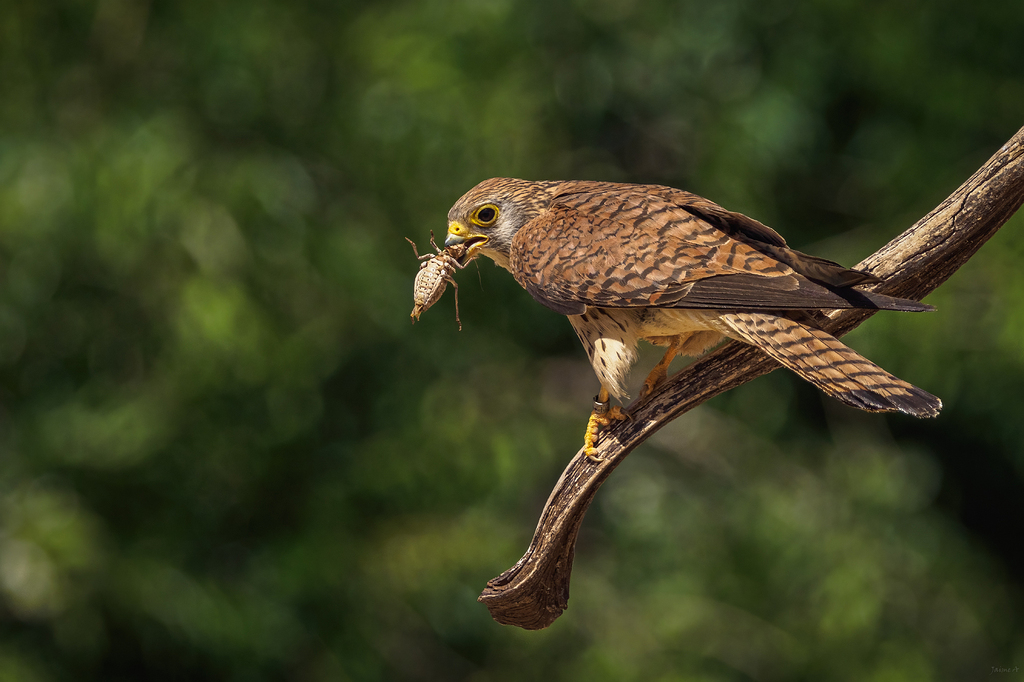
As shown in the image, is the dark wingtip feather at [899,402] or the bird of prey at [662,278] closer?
the dark wingtip feather at [899,402]

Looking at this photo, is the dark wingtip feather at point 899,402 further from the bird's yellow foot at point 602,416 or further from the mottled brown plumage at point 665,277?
the bird's yellow foot at point 602,416

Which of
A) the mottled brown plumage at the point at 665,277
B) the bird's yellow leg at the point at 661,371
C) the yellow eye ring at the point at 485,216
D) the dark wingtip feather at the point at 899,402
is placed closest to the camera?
the dark wingtip feather at the point at 899,402

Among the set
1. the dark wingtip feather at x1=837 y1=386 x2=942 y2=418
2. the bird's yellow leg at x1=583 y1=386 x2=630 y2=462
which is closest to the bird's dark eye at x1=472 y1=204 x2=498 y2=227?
the bird's yellow leg at x1=583 y1=386 x2=630 y2=462

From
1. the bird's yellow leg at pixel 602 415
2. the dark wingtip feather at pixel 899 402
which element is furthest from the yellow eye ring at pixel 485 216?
the dark wingtip feather at pixel 899 402

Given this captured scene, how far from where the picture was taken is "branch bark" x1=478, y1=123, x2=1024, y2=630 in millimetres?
2805

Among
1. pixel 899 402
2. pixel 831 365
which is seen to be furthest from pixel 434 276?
pixel 899 402

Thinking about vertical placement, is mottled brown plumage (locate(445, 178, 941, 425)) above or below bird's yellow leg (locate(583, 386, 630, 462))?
above

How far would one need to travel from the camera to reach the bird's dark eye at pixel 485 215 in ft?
10.6

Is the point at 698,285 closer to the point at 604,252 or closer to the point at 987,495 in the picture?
the point at 604,252

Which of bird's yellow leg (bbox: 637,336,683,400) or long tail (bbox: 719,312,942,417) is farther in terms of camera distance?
bird's yellow leg (bbox: 637,336,683,400)

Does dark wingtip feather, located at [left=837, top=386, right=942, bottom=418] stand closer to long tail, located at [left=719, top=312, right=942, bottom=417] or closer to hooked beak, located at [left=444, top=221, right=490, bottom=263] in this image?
long tail, located at [left=719, top=312, right=942, bottom=417]

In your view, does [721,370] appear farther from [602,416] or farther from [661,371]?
[602,416]

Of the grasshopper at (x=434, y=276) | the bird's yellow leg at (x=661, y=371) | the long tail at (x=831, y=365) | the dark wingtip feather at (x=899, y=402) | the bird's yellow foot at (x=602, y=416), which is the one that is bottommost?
the bird's yellow foot at (x=602, y=416)

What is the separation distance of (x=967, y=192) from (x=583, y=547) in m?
Answer: 6.32
